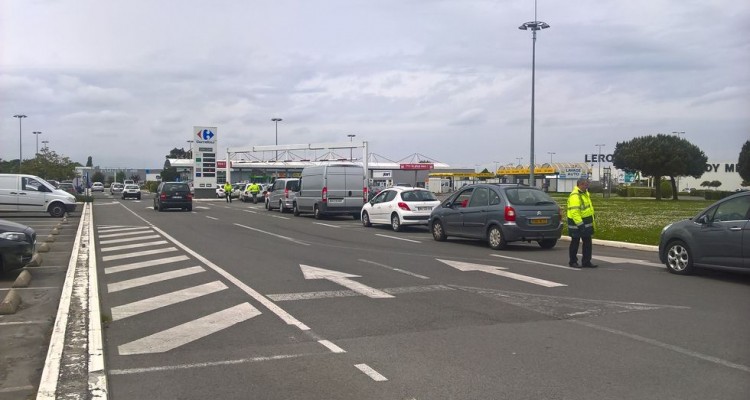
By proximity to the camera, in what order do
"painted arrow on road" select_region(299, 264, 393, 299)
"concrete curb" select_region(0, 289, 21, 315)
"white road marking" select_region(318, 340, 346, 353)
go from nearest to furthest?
"white road marking" select_region(318, 340, 346, 353) < "concrete curb" select_region(0, 289, 21, 315) < "painted arrow on road" select_region(299, 264, 393, 299)

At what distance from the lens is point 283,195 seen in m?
34.2

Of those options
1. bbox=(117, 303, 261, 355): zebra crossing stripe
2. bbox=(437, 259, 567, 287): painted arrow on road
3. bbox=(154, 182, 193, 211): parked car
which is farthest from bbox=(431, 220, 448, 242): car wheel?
bbox=(154, 182, 193, 211): parked car

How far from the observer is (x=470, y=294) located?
9516 mm

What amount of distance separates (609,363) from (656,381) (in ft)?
1.84

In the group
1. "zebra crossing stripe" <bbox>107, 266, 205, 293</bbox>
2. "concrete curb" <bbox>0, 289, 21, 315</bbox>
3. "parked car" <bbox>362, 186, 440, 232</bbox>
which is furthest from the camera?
"parked car" <bbox>362, 186, 440, 232</bbox>

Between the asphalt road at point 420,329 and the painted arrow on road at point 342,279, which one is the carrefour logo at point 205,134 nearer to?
the asphalt road at point 420,329

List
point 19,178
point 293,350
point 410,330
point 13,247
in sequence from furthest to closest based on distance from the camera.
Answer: point 19,178
point 13,247
point 410,330
point 293,350

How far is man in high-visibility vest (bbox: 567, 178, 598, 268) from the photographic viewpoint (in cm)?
1241

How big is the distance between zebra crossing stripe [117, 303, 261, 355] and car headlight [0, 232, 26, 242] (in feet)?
15.7

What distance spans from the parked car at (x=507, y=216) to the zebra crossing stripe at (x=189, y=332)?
827 centimetres

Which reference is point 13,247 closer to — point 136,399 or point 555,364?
point 136,399

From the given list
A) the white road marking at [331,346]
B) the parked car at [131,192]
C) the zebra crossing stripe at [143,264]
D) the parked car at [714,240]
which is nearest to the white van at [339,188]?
the zebra crossing stripe at [143,264]

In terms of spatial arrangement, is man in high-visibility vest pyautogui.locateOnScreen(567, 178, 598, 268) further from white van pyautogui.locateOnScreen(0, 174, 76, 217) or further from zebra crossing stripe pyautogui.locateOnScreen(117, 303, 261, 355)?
white van pyautogui.locateOnScreen(0, 174, 76, 217)

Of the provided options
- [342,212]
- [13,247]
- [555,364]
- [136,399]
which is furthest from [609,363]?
[342,212]
